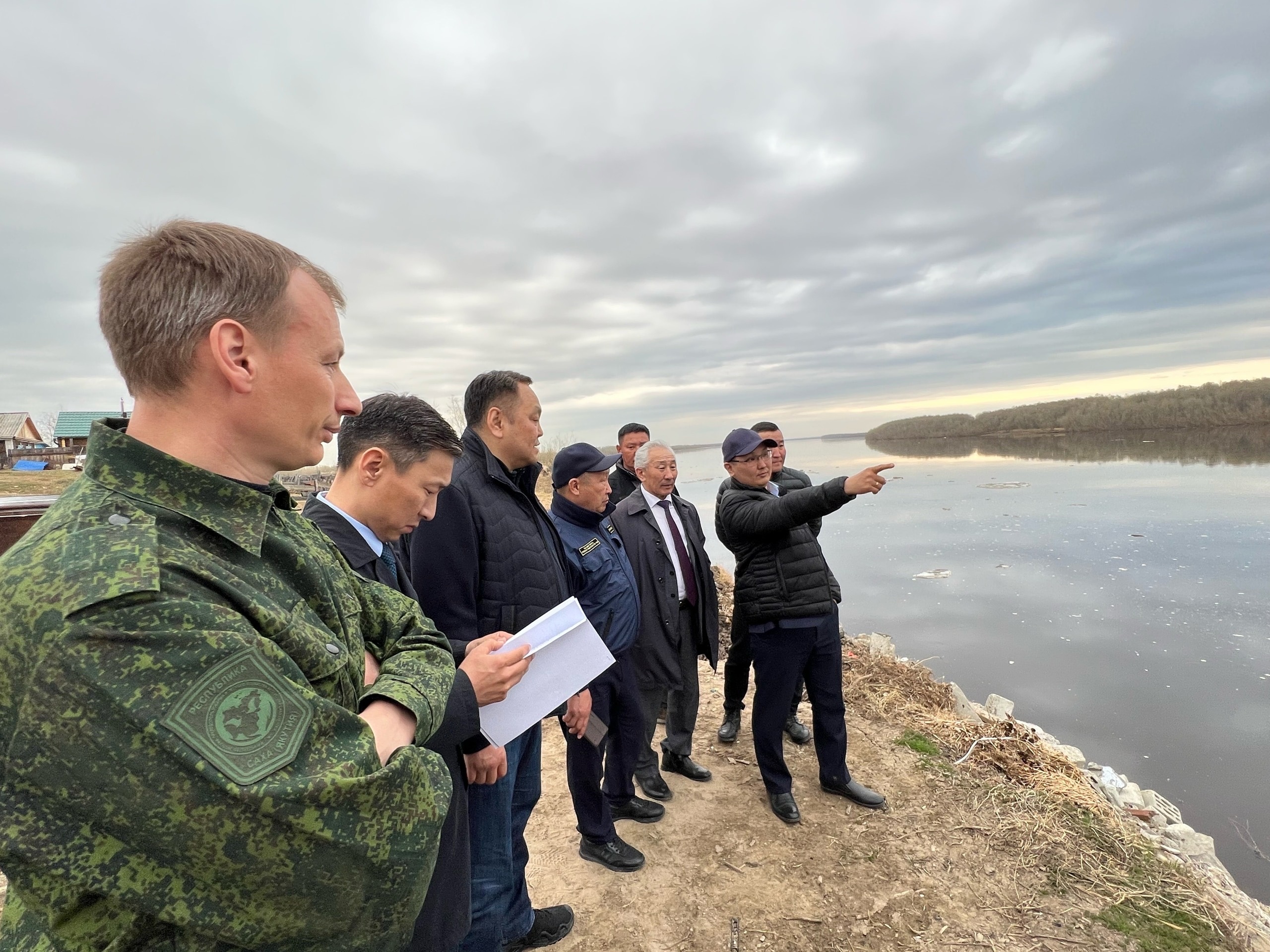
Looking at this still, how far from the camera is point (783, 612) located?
3443mm

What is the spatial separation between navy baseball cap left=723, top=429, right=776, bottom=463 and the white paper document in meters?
1.98

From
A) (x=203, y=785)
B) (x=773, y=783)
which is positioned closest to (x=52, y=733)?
(x=203, y=785)

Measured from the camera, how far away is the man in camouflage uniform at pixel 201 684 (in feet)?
2.23

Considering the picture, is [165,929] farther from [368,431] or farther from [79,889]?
[368,431]

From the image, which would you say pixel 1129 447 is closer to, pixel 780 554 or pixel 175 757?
pixel 780 554

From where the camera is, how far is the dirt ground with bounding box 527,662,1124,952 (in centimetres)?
271

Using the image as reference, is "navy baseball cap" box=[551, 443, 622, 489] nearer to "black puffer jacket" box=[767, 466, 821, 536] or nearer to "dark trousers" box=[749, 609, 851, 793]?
"dark trousers" box=[749, 609, 851, 793]

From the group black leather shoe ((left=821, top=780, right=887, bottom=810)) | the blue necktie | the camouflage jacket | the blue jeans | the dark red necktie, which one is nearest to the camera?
the camouflage jacket

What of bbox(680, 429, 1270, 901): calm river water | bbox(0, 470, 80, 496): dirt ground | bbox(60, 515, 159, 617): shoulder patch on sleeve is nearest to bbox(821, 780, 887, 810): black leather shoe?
bbox(680, 429, 1270, 901): calm river water

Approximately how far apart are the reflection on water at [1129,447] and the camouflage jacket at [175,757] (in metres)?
40.6

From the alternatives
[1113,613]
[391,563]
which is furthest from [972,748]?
[1113,613]

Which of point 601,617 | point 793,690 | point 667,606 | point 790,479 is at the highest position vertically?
point 790,479

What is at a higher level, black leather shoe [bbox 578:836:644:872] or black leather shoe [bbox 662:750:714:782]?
black leather shoe [bbox 578:836:644:872]

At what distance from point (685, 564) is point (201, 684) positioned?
3.60 m
